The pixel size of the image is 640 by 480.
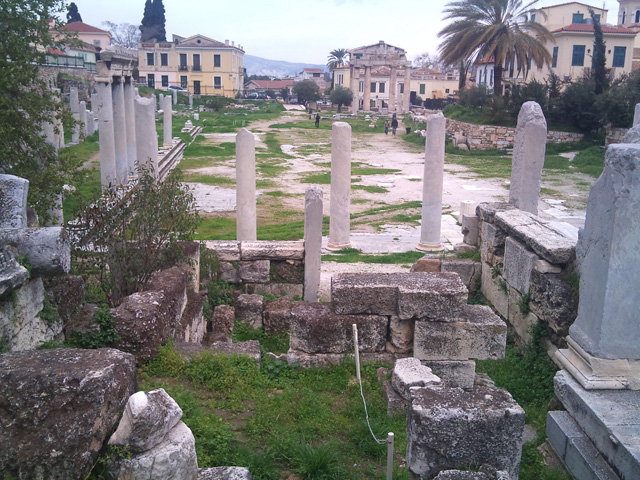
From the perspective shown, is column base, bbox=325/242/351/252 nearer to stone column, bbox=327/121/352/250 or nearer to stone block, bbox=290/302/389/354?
stone column, bbox=327/121/352/250

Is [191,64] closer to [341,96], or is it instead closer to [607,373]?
[341,96]

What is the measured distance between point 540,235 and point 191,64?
240ft

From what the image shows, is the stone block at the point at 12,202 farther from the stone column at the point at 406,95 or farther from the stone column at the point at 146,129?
the stone column at the point at 406,95

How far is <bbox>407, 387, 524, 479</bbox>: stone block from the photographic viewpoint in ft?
13.0

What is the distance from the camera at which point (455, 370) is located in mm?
5941

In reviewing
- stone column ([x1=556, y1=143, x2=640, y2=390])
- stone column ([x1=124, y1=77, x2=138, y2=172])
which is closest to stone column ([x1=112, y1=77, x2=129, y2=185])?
stone column ([x1=124, y1=77, x2=138, y2=172])

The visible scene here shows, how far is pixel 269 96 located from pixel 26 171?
272ft

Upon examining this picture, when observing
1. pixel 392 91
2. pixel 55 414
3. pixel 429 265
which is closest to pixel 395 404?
pixel 55 414

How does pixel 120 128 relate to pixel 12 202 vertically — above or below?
above

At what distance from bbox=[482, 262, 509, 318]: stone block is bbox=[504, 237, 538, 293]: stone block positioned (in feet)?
0.65

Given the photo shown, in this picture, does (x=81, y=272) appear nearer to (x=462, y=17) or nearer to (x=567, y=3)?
(x=462, y=17)

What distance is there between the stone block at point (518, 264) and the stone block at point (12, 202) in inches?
205

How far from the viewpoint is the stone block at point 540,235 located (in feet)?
20.9

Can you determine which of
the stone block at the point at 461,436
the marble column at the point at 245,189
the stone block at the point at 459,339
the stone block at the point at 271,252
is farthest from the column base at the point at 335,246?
the stone block at the point at 461,436
